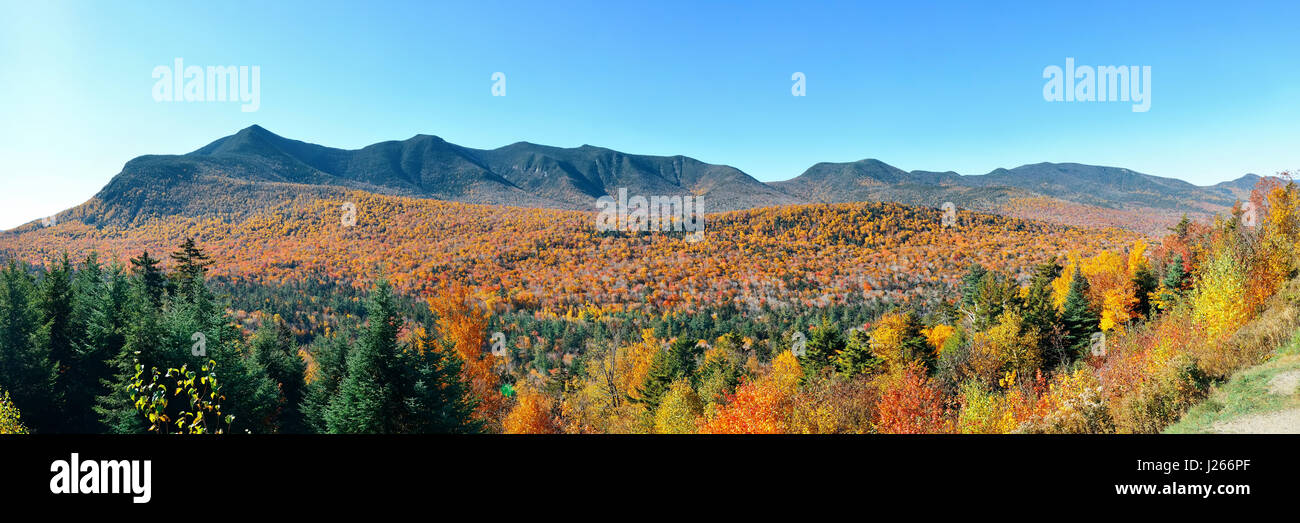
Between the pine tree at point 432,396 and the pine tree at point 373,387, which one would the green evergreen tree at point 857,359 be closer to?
the pine tree at point 432,396

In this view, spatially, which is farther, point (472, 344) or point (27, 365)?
point (472, 344)

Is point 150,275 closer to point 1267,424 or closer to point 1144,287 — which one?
point 1267,424

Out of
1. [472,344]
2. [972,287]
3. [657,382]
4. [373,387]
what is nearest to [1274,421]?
[373,387]

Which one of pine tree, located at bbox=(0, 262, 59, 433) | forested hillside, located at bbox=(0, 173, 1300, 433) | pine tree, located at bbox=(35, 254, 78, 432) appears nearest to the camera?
forested hillside, located at bbox=(0, 173, 1300, 433)

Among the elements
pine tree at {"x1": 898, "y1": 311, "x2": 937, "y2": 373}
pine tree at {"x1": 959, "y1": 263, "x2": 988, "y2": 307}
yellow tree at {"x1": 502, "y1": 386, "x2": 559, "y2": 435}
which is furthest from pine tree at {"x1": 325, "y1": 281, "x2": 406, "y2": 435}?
pine tree at {"x1": 959, "y1": 263, "x2": 988, "y2": 307}

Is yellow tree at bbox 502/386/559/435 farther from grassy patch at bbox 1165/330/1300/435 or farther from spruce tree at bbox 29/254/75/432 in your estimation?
grassy patch at bbox 1165/330/1300/435

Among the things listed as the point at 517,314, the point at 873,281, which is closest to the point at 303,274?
the point at 517,314

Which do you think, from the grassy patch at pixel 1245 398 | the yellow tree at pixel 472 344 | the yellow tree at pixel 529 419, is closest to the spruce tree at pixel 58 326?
the yellow tree at pixel 472 344

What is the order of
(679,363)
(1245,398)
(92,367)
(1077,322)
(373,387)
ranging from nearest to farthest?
1. (1245,398)
2. (373,387)
3. (92,367)
4. (1077,322)
5. (679,363)
